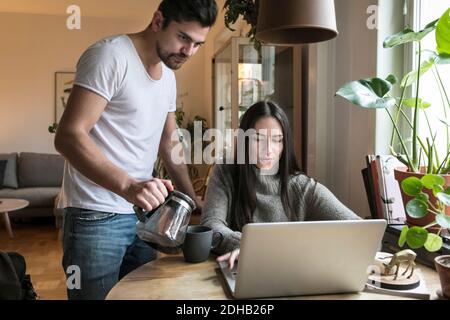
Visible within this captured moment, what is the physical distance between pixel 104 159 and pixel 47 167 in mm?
4347

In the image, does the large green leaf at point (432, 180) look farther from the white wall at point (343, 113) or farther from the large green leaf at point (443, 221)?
the white wall at point (343, 113)

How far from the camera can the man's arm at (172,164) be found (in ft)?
5.06

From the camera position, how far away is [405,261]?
982 millimetres

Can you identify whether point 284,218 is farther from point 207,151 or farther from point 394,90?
point 207,151

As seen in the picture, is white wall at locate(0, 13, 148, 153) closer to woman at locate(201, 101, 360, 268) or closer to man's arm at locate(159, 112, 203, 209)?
man's arm at locate(159, 112, 203, 209)

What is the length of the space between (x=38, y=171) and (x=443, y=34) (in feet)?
16.0

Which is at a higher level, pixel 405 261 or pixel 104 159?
pixel 104 159

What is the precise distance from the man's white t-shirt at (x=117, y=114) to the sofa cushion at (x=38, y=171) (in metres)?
3.98

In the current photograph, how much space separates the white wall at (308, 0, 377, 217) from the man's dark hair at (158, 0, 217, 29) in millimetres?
762

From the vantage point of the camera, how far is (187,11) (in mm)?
1231

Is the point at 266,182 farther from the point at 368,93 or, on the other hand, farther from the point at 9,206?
the point at 9,206

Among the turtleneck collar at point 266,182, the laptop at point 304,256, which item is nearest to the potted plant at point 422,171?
the laptop at point 304,256

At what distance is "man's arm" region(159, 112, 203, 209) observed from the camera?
1541mm
